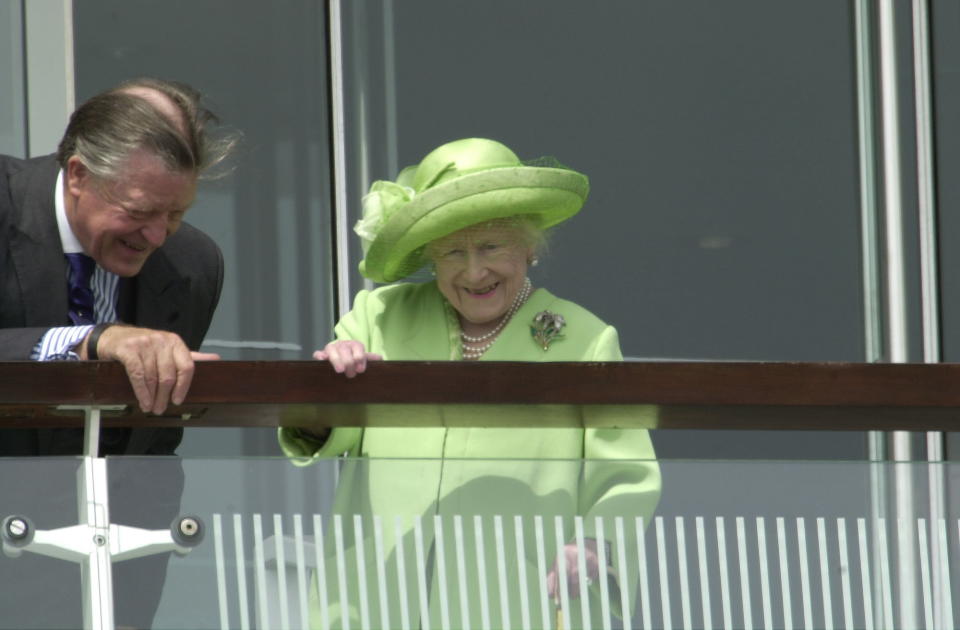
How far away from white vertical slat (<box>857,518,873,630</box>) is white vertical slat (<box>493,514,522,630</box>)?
0.58m

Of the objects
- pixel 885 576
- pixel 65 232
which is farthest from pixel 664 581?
pixel 65 232

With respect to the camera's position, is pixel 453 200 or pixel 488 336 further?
→ pixel 488 336

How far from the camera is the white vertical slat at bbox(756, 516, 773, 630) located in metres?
2.88

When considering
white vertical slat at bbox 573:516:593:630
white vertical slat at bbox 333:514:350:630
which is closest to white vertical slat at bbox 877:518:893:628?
white vertical slat at bbox 573:516:593:630

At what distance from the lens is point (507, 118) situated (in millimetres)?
5914

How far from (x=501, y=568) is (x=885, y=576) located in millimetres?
628

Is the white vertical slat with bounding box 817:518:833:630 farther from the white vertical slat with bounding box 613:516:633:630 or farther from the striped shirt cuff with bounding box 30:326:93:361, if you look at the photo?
the striped shirt cuff with bounding box 30:326:93:361

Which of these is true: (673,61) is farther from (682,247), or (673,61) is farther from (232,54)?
(232,54)

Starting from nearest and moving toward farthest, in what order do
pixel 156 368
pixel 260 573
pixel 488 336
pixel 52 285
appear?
1. pixel 156 368
2. pixel 260 573
3. pixel 52 285
4. pixel 488 336

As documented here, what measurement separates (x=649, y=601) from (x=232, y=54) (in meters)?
3.38

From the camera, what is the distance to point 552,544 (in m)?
2.89

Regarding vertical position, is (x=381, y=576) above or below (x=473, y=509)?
below

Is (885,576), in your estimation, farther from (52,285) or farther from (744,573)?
(52,285)

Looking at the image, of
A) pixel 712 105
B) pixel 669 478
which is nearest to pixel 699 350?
pixel 712 105
